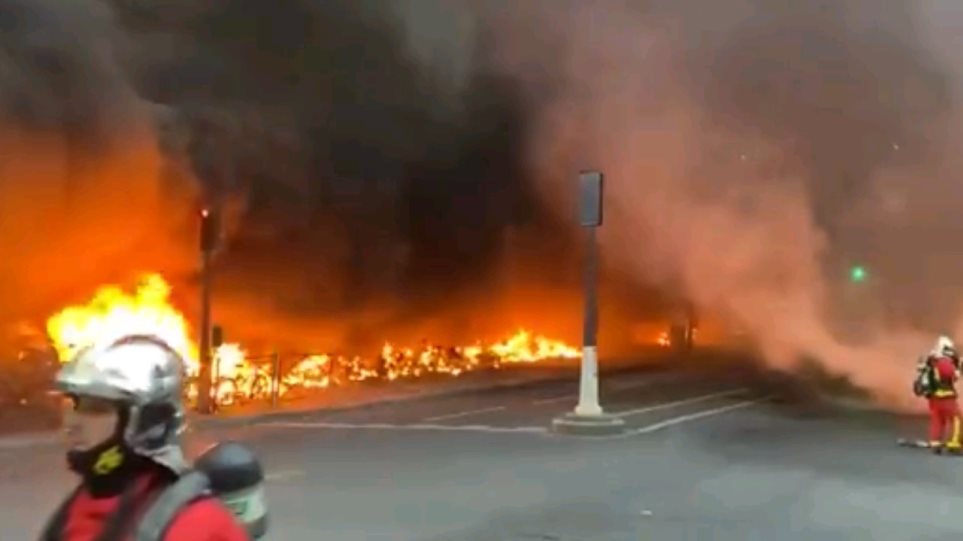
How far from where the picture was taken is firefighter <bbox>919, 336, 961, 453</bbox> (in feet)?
40.7

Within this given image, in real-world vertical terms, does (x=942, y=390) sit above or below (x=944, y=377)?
below

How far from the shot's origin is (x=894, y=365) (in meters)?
18.4

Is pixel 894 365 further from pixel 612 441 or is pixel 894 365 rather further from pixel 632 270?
pixel 612 441

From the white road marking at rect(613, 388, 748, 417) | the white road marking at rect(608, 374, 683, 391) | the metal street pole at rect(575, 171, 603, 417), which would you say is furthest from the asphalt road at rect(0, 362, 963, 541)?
the white road marking at rect(608, 374, 683, 391)

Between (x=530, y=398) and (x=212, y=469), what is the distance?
16465 mm

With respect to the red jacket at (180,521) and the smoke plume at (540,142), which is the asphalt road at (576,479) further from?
the red jacket at (180,521)

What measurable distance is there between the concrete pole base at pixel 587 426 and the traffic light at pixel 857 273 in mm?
6547

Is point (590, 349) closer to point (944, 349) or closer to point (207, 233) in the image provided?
point (944, 349)

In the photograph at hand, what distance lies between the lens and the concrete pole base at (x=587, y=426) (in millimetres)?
13852

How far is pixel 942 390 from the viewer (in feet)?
40.5

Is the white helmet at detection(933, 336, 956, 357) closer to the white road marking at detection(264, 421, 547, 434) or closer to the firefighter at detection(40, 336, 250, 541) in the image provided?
the white road marking at detection(264, 421, 547, 434)

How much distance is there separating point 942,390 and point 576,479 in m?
3.86

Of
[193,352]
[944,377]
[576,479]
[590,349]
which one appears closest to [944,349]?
[944,377]

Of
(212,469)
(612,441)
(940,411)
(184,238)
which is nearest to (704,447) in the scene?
(612,441)
